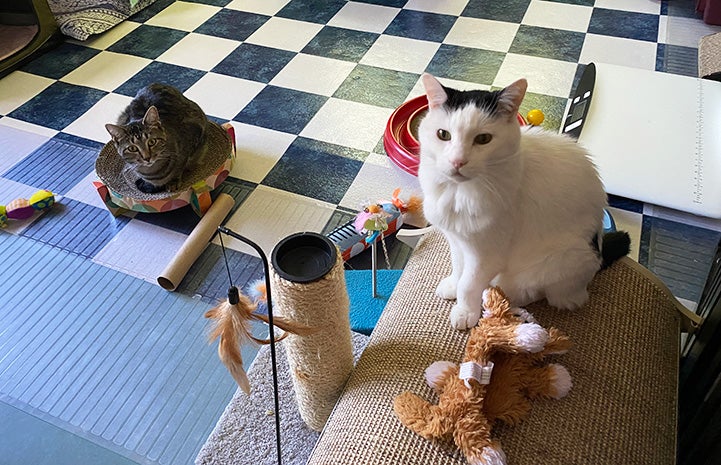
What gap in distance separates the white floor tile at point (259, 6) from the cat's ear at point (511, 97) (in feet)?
6.99

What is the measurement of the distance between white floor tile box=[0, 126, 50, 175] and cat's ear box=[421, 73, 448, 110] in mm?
1691

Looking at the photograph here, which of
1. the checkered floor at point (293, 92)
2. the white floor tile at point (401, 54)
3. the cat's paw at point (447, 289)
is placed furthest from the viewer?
the white floor tile at point (401, 54)

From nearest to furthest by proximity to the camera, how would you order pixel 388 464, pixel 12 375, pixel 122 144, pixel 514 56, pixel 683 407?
pixel 388 464 < pixel 683 407 < pixel 12 375 < pixel 122 144 < pixel 514 56

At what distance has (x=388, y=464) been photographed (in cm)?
80

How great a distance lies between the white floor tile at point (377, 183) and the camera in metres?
1.76

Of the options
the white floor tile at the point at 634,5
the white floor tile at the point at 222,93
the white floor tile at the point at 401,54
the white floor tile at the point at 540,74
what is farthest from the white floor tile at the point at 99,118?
the white floor tile at the point at 634,5

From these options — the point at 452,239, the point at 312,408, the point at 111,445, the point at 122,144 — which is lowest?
the point at 111,445

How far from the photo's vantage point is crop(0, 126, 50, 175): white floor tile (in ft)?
6.44

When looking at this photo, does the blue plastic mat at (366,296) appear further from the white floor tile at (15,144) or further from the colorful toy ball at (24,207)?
the white floor tile at (15,144)

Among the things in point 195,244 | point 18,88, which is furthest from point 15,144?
point 195,244

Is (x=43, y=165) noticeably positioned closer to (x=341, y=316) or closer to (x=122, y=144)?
(x=122, y=144)

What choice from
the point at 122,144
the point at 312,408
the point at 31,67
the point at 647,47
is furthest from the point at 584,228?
the point at 31,67

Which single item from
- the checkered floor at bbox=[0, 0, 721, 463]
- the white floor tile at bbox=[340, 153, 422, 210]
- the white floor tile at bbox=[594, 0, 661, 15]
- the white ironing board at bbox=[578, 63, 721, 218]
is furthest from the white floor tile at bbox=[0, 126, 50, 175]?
the white floor tile at bbox=[594, 0, 661, 15]

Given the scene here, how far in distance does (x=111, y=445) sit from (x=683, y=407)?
124 centimetres
